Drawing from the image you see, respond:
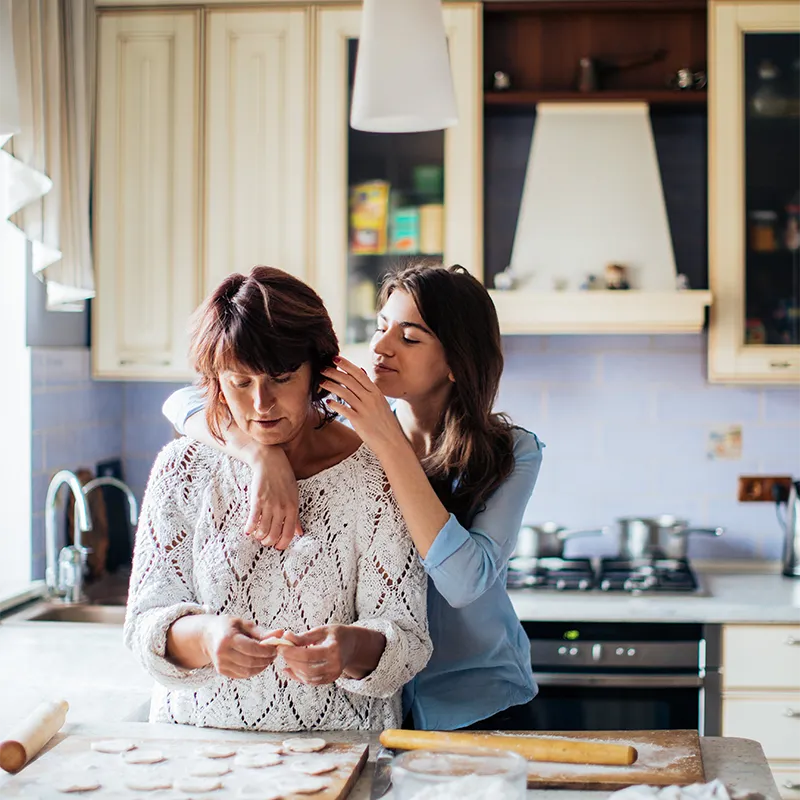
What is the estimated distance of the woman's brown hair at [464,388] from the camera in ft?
5.78

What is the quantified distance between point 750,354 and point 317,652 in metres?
1.93

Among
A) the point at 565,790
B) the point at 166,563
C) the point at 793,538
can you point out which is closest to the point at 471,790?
the point at 565,790

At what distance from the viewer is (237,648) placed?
1.28 meters

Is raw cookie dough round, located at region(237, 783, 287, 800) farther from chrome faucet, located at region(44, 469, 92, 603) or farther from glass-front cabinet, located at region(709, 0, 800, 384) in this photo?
glass-front cabinet, located at region(709, 0, 800, 384)

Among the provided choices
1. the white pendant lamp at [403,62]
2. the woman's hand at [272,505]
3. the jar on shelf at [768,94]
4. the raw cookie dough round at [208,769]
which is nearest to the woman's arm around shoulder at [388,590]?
the woman's hand at [272,505]

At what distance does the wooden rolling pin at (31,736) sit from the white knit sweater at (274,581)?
5.9 inches

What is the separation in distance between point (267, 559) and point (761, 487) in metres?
2.10

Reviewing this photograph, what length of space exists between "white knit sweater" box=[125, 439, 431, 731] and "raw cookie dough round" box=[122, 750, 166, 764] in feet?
0.33

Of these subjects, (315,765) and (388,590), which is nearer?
(315,765)

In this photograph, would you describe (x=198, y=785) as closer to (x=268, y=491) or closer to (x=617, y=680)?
(x=268, y=491)

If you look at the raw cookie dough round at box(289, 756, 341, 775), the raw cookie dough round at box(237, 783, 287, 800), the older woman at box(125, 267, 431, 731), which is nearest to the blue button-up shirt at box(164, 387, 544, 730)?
the older woman at box(125, 267, 431, 731)

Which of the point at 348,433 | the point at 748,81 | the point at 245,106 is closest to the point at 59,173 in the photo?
the point at 245,106

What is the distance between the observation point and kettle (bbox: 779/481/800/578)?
2955mm

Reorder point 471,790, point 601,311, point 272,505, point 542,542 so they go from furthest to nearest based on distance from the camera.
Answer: point 542,542, point 601,311, point 272,505, point 471,790
